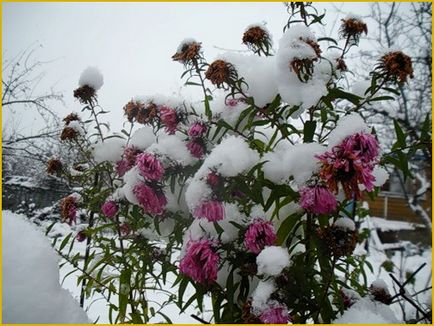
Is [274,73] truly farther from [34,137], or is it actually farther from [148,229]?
[34,137]

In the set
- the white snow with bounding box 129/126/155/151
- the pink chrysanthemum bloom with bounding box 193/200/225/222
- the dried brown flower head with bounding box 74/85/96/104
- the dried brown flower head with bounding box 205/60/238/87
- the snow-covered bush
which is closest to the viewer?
the snow-covered bush

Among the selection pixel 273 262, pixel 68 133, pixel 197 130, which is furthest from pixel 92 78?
pixel 273 262

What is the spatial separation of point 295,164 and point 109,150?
0.95 meters

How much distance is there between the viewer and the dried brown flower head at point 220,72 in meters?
1.06

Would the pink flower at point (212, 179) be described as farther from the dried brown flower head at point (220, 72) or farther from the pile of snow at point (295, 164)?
the dried brown flower head at point (220, 72)

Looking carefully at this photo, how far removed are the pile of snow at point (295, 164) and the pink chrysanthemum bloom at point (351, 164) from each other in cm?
14

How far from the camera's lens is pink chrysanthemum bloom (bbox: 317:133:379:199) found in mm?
750

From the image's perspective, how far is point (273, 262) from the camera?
819 millimetres

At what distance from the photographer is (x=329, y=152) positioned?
815 millimetres

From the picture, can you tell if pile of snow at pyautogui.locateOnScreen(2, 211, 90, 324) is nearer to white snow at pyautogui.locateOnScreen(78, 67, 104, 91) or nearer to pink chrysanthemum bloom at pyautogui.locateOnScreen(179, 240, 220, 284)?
pink chrysanthemum bloom at pyautogui.locateOnScreen(179, 240, 220, 284)

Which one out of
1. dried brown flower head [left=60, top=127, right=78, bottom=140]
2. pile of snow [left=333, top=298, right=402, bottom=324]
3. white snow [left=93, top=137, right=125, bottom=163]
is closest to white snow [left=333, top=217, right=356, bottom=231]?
pile of snow [left=333, top=298, right=402, bottom=324]

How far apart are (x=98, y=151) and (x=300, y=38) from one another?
1.07 meters

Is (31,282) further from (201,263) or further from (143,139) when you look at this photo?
(143,139)

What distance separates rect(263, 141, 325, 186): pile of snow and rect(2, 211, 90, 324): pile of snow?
2.21ft
